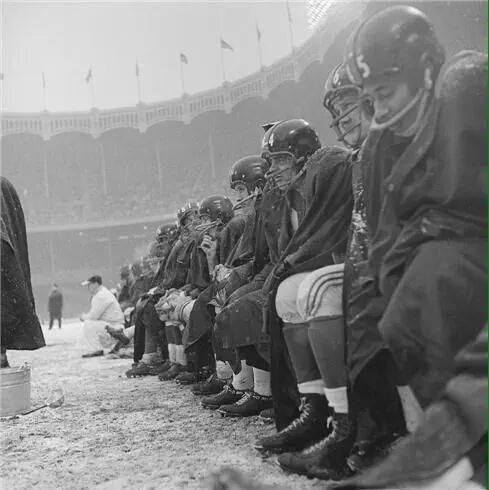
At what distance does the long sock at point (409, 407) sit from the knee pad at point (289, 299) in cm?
73

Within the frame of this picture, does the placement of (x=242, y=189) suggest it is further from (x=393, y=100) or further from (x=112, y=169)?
(x=112, y=169)

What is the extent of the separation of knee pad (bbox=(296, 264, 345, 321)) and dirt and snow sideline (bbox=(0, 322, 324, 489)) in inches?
27.7

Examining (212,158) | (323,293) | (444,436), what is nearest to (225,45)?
(212,158)

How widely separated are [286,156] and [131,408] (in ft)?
8.16

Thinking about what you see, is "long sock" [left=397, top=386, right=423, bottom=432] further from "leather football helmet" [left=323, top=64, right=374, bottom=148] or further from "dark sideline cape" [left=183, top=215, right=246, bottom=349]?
"dark sideline cape" [left=183, top=215, right=246, bottom=349]

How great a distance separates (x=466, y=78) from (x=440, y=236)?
1.58 feet

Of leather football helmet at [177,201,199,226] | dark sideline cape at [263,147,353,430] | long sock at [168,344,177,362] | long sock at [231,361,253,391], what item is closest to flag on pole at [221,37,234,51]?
Answer: leather football helmet at [177,201,199,226]

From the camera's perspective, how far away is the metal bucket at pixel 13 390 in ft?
13.5

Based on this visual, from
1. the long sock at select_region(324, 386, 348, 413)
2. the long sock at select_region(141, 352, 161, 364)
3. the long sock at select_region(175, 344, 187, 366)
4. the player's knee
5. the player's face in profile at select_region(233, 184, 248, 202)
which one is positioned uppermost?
the player's face in profile at select_region(233, 184, 248, 202)

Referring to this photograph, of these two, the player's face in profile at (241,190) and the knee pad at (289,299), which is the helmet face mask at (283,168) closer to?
the knee pad at (289,299)

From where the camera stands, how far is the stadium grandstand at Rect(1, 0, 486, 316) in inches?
1206

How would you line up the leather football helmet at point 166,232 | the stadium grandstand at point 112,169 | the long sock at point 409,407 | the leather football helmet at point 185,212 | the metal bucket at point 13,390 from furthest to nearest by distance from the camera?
the stadium grandstand at point 112,169
the leather football helmet at point 166,232
the leather football helmet at point 185,212
the metal bucket at point 13,390
the long sock at point 409,407

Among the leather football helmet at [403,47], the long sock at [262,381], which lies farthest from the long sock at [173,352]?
the leather football helmet at [403,47]

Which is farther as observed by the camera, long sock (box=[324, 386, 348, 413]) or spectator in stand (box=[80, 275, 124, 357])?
spectator in stand (box=[80, 275, 124, 357])
